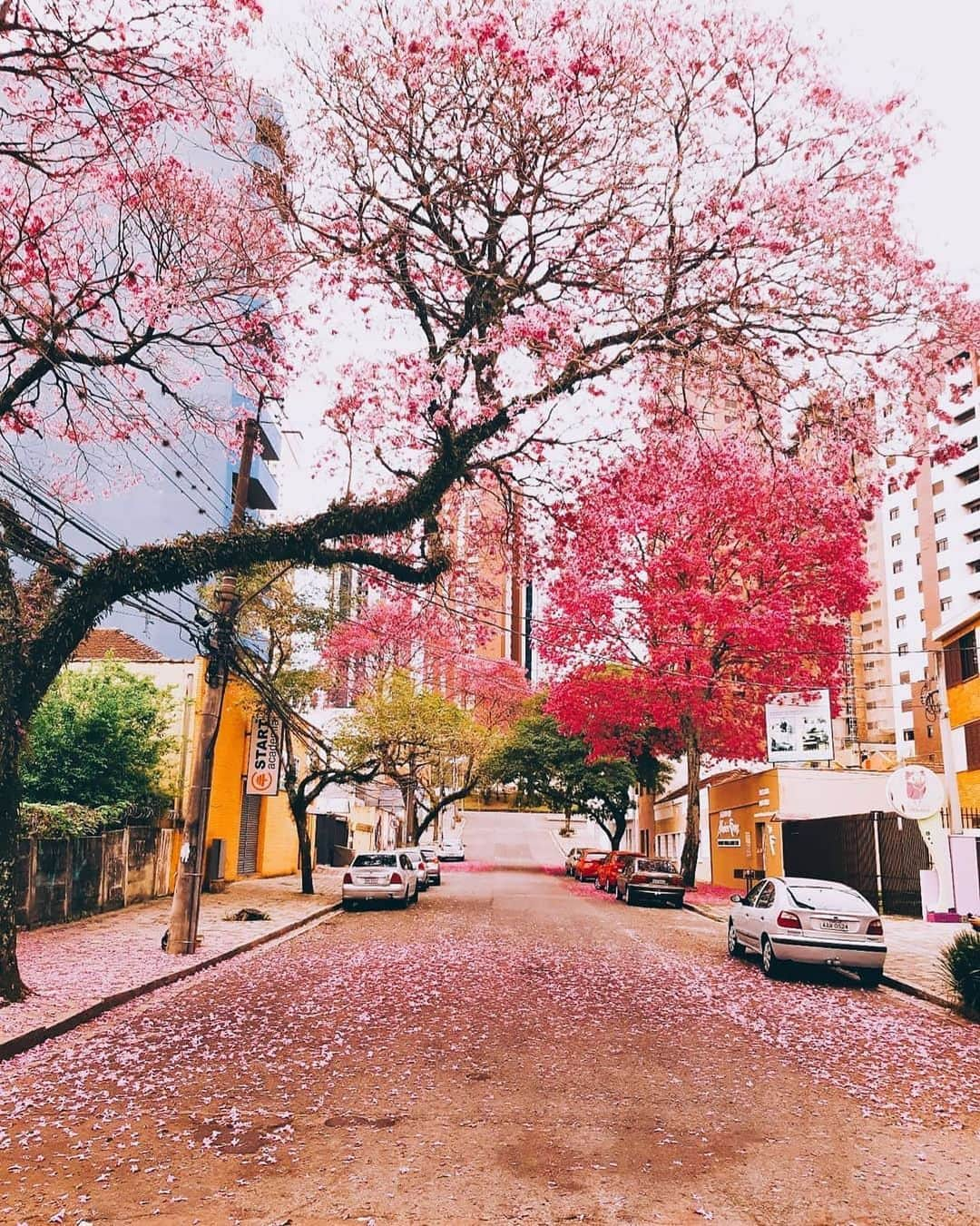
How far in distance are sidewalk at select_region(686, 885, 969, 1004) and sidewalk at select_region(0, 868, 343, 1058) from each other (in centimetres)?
978

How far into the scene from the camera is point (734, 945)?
50.7 ft

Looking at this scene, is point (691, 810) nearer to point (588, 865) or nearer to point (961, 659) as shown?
point (961, 659)

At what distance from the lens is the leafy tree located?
149 feet

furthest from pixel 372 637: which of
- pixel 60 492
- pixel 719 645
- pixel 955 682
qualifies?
pixel 60 492

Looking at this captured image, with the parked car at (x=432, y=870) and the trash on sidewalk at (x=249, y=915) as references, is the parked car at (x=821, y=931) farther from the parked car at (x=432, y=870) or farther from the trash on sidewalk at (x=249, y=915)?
the parked car at (x=432, y=870)

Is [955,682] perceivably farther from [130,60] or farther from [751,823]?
[130,60]

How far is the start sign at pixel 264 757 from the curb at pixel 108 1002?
23.9 ft

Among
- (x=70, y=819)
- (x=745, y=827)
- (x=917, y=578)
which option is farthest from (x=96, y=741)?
(x=917, y=578)

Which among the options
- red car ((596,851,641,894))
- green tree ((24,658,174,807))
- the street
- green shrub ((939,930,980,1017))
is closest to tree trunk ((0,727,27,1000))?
the street

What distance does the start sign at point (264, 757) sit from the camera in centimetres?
2491

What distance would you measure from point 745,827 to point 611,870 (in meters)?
5.31

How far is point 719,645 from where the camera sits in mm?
28266

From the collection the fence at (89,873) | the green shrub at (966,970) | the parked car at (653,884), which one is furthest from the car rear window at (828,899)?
the parked car at (653,884)

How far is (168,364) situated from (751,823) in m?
28.3
